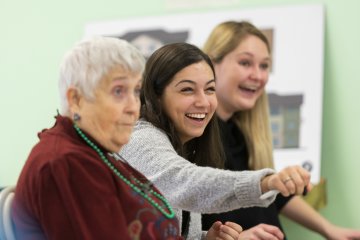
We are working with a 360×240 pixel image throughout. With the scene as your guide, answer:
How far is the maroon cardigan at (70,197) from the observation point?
28.9 inches

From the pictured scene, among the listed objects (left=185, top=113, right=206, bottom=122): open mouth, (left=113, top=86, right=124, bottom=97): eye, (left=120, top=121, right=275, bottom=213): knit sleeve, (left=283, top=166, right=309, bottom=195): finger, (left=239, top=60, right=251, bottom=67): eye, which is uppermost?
(left=113, top=86, right=124, bottom=97): eye

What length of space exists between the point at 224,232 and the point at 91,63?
1.61 feet

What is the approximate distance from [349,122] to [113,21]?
1062 mm

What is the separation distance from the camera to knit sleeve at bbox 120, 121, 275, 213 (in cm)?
→ 93

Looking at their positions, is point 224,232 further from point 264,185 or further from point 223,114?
point 223,114

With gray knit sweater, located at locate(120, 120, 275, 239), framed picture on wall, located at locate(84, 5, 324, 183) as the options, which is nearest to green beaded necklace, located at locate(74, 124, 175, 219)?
gray knit sweater, located at locate(120, 120, 275, 239)

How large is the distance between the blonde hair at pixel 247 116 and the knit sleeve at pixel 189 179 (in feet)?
2.45

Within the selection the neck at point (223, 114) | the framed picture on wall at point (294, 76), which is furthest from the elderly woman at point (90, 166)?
the framed picture on wall at point (294, 76)

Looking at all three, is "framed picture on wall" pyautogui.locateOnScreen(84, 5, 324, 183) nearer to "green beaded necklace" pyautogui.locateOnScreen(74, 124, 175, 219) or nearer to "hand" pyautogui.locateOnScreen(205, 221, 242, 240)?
"hand" pyautogui.locateOnScreen(205, 221, 242, 240)

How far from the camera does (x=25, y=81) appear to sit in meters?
2.64

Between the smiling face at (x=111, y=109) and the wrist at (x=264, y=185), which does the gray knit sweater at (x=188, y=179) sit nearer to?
the wrist at (x=264, y=185)

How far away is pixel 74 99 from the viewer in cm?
79

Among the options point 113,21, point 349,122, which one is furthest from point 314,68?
point 113,21

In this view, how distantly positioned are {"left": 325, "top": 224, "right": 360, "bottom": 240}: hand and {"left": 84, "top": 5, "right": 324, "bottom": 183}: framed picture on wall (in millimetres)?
314
